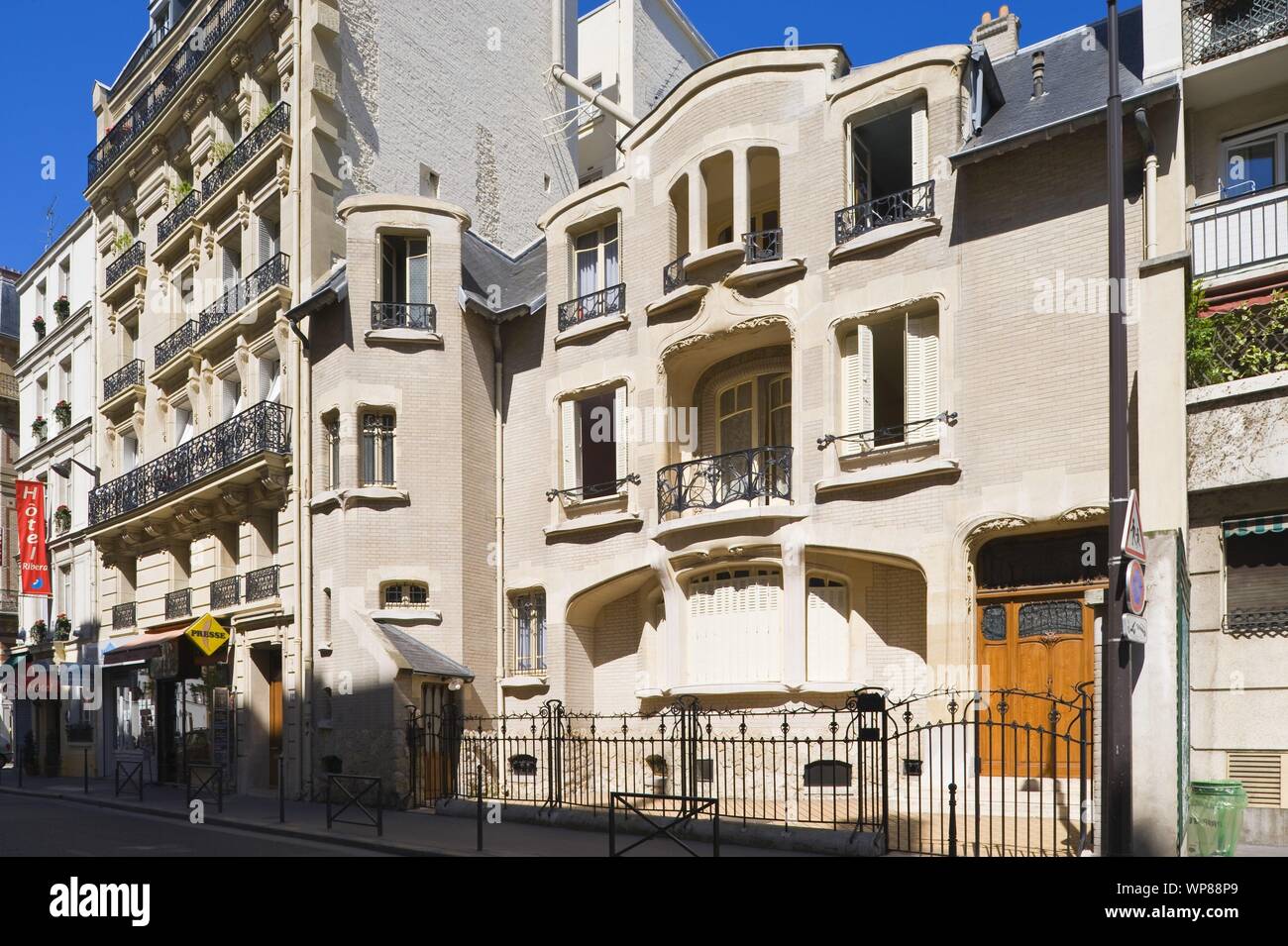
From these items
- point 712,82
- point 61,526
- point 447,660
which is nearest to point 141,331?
point 61,526

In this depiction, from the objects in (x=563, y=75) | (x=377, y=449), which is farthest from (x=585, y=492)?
(x=563, y=75)

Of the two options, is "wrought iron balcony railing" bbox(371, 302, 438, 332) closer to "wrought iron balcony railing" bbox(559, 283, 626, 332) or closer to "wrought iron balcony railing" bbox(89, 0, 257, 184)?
"wrought iron balcony railing" bbox(559, 283, 626, 332)

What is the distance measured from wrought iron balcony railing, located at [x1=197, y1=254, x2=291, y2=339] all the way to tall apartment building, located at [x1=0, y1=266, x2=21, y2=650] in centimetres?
1627

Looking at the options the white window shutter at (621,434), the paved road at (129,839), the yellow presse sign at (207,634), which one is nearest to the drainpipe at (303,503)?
the yellow presse sign at (207,634)

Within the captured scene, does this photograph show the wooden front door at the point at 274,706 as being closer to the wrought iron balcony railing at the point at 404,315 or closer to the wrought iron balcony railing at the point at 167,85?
the wrought iron balcony railing at the point at 404,315

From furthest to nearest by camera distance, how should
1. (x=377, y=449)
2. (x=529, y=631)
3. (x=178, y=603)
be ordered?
(x=178, y=603), (x=529, y=631), (x=377, y=449)

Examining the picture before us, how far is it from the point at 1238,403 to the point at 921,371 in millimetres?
4399

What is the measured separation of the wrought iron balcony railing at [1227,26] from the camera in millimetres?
15109

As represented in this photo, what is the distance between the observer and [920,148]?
17.7m

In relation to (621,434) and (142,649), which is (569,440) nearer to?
(621,434)

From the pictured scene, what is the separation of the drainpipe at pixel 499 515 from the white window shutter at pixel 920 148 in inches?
349

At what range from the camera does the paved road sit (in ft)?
47.7

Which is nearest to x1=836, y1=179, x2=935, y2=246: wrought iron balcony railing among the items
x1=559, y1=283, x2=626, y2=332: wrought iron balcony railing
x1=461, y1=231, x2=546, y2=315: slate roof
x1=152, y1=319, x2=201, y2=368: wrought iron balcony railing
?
x1=559, y1=283, x2=626, y2=332: wrought iron balcony railing

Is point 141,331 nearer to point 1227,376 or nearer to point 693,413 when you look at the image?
point 693,413
